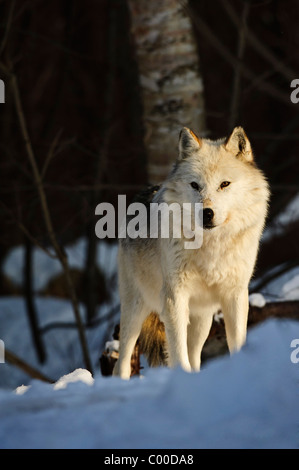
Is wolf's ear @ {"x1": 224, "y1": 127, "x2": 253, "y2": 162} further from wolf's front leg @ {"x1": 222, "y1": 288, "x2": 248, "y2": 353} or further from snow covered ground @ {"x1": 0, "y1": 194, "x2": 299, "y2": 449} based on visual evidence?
snow covered ground @ {"x1": 0, "y1": 194, "x2": 299, "y2": 449}

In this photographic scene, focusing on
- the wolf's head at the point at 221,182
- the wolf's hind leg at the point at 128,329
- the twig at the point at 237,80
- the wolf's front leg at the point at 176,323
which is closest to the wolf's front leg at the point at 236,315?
the wolf's front leg at the point at 176,323

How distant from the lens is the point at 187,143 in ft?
13.8

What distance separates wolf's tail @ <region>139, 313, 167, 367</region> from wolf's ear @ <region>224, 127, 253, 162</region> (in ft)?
5.38

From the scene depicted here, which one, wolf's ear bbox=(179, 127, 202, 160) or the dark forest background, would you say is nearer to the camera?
wolf's ear bbox=(179, 127, 202, 160)

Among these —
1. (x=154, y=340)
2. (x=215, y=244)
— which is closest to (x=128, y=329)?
(x=154, y=340)

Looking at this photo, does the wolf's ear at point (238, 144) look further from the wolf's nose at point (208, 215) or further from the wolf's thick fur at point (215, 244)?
the wolf's nose at point (208, 215)

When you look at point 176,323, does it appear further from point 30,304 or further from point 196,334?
point 30,304

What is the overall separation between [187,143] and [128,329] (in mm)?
1513

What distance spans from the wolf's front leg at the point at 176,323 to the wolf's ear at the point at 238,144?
0.99m

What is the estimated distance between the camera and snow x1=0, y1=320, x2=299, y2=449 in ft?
7.97

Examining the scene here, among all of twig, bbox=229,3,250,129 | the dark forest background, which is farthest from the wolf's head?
the dark forest background

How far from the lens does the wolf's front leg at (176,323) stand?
4.09 meters

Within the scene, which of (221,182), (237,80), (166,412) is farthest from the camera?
(237,80)

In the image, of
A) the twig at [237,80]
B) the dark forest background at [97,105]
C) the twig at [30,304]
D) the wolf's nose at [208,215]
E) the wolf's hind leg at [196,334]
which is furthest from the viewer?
the dark forest background at [97,105]
